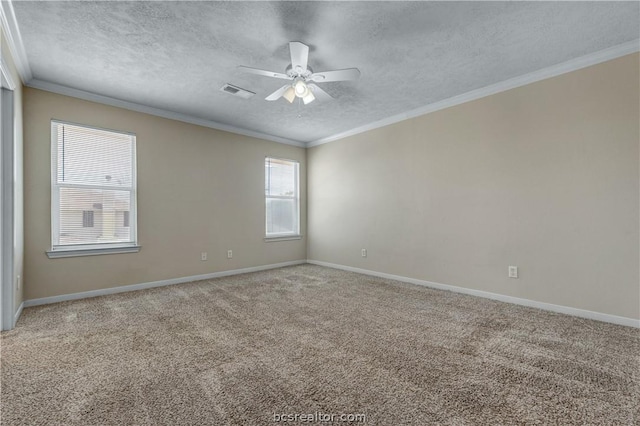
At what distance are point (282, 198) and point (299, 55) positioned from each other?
361 centimetres

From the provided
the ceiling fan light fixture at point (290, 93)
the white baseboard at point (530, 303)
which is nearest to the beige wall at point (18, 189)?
the ceiling fan light fixture at point (290, 93)

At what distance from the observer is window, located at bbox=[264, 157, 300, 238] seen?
5590 millimetres

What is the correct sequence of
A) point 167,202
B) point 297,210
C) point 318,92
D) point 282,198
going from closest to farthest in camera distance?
point 318,92 < point 167,202 < point 282,198 < point 297,210

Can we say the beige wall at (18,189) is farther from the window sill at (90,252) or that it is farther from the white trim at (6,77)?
the window sill at (90,252)

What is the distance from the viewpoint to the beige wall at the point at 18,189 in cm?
268

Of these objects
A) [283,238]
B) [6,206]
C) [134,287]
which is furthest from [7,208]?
[283,238]

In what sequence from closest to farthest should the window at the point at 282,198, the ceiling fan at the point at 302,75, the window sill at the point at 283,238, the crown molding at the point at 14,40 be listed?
1. the crown molding at the point at 14,40
2. the ceiling fan at the point at 302,75
3. the window sill at the point at 283,238
4. the window at the point at 282,198

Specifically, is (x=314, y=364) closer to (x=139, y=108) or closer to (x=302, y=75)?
(x=302, y=75)

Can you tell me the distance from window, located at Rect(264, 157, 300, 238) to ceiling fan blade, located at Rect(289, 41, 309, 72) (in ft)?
9.95

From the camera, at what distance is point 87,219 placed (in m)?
3.67

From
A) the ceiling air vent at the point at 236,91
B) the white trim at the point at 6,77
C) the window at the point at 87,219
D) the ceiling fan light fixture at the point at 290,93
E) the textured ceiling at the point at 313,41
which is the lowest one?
the window at the point at 87,219

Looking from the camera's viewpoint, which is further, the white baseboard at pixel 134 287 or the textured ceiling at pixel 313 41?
the white baseboard at pixel 134 287

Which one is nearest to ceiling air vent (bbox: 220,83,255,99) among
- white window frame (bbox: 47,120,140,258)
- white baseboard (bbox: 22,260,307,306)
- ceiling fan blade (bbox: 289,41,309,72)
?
ceiling fan blade (bbox: 289,41,309,72)

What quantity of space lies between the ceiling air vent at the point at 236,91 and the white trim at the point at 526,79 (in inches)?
84.0
